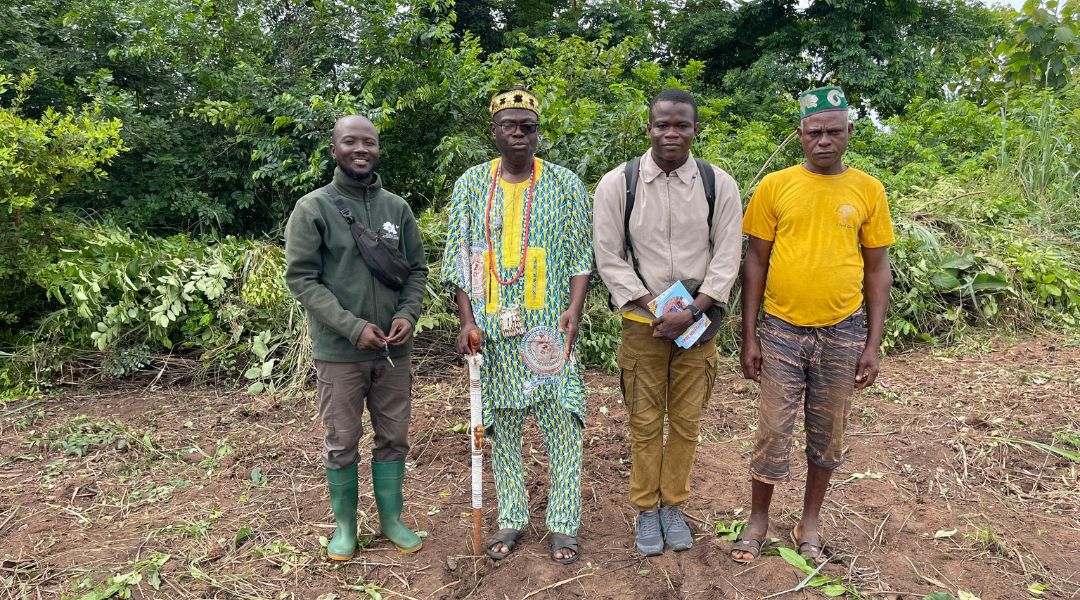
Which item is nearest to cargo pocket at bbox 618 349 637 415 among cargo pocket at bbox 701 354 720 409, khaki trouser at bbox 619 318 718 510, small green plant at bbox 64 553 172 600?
khaki trouser at bbox 619 318 718 510

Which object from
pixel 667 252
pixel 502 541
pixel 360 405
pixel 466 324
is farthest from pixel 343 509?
pixel 667 252

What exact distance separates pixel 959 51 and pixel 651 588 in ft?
49.0

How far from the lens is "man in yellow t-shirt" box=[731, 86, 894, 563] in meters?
2.61

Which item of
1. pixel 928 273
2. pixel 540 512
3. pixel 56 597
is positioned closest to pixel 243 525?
pixel 56 597

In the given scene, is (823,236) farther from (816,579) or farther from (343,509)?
(343,509)

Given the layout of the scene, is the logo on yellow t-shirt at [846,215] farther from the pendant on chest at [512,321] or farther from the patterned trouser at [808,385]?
the pendant on chest at [512,321]

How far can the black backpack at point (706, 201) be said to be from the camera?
2.72 meters

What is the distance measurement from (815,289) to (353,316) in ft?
5.92

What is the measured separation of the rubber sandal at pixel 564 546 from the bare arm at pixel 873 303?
1.33m

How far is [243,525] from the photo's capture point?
3254 millimetres

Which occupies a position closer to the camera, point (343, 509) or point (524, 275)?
point (524, 275)

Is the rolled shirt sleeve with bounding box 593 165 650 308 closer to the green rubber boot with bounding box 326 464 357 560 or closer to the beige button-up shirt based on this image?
the beige button-up shirt

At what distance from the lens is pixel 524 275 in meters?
2.78

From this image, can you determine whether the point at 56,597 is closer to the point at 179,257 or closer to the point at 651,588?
the point at 651,588
